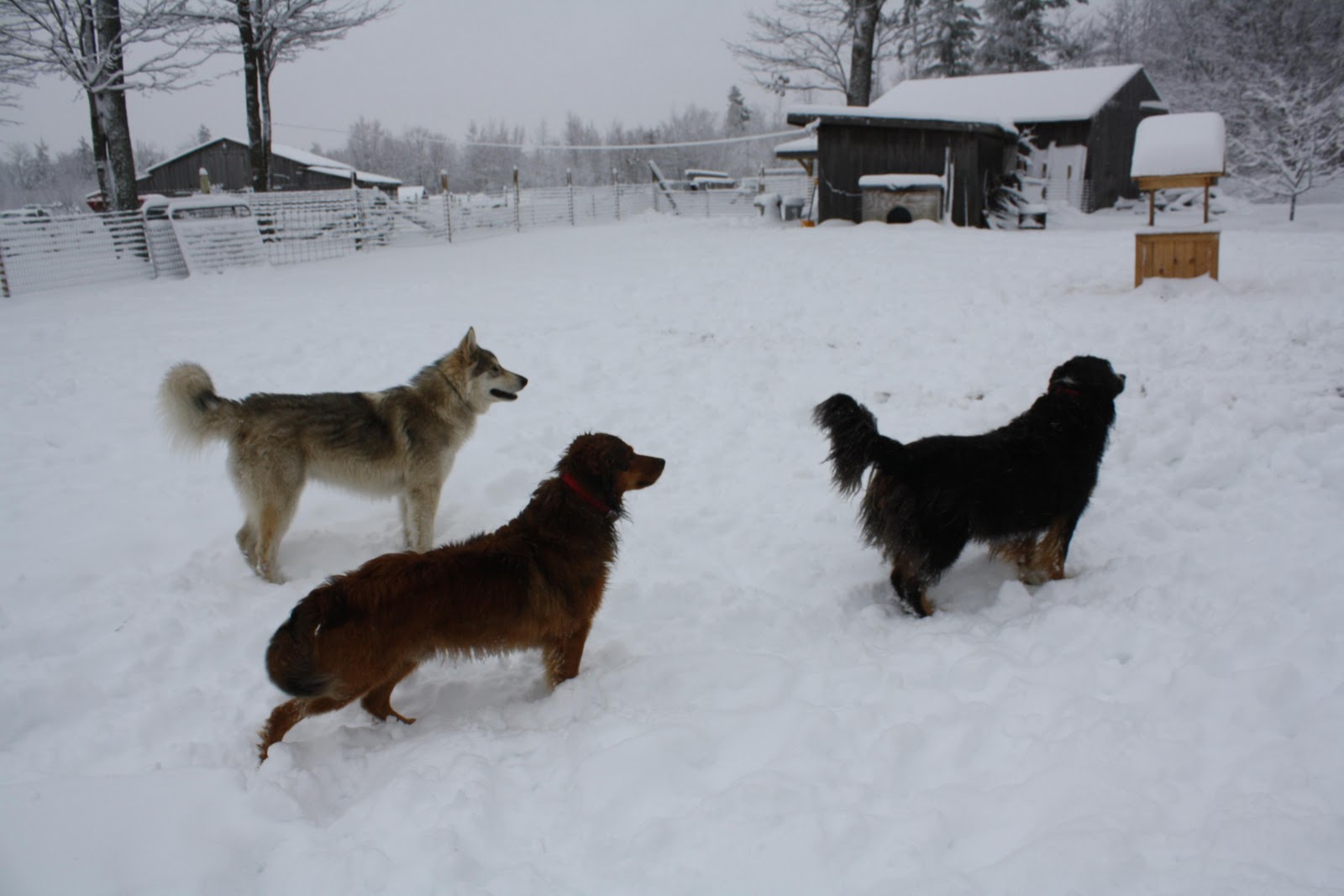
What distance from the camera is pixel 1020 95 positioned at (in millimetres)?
28453

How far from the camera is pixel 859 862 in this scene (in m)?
2.28

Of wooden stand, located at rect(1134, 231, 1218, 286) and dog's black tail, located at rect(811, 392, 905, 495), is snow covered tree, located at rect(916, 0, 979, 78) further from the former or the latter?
dog's black tail, located at rect(811, 392, 905, 495)

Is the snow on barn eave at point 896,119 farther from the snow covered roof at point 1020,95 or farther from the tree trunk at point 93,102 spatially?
the tree trunk at point 93,102

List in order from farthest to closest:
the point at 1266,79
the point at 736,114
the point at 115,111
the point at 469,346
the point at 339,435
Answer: the point at 736,114 < the point at 1266,79 < the point at 115,111 < the point at 469,346 < the point at 339,435

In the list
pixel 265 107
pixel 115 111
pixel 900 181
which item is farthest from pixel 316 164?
pixel 900 181

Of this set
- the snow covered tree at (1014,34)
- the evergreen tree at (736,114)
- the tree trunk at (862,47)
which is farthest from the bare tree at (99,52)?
the evergreen tree at (736,114)

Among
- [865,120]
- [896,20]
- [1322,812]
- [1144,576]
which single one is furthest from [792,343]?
[896,20]

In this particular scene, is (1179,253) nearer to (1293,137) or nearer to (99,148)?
(1293,137)

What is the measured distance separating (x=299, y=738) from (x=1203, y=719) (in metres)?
3.62

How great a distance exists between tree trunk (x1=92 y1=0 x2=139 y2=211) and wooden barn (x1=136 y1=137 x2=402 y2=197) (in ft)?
86.6

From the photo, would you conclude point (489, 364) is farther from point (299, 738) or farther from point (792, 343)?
point (792, 343)

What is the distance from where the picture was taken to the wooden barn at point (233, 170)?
4344 centimetres

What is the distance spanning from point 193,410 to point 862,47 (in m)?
28.3

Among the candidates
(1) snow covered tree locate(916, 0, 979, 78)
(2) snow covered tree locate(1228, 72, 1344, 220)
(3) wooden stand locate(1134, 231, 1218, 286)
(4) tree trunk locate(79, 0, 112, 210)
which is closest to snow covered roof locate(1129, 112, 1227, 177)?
(3) wooden stand locate(1134, 231, 1218, 286)
